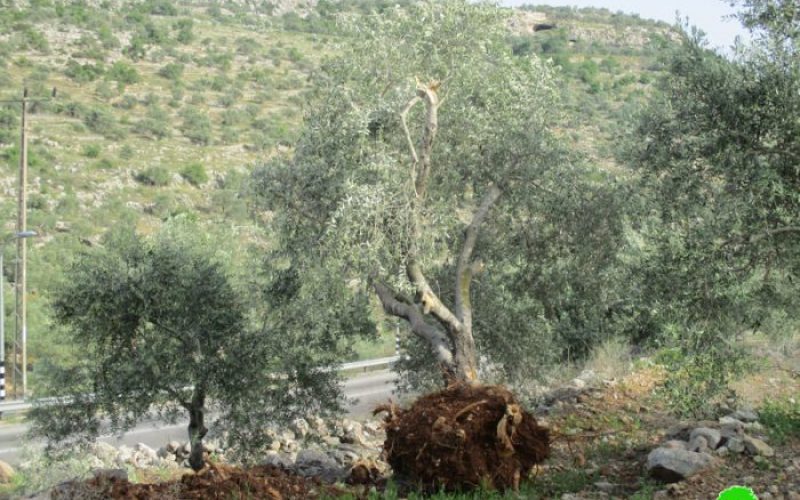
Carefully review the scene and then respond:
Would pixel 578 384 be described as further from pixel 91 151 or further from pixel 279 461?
pixel 91 151

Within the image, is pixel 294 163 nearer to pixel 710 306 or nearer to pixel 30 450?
pixel 710 306

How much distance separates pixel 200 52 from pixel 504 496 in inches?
2433

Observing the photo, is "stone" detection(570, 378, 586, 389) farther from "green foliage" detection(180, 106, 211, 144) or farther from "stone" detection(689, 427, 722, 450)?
"green foliage" detection(180, 106, 211, 144)

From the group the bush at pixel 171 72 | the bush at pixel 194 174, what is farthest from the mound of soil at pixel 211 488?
the bush at pixel 171 72

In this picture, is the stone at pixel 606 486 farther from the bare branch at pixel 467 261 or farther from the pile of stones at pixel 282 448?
the pile of stones at pixel 282 448

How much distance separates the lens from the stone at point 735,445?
9453 mm

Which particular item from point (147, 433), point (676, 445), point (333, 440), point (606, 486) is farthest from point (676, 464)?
point (147, 433)

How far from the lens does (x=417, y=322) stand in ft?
41.9

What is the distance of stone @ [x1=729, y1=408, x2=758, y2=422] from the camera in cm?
1127

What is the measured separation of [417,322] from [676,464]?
15.3 ft

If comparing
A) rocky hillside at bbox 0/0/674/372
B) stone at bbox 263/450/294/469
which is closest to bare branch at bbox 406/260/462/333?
stone at bbox 263/450/294/469

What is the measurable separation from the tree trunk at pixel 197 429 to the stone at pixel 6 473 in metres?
5.87

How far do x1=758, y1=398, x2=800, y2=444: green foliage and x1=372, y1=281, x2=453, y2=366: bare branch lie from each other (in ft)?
12.9

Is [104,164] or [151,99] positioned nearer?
[104,164]
